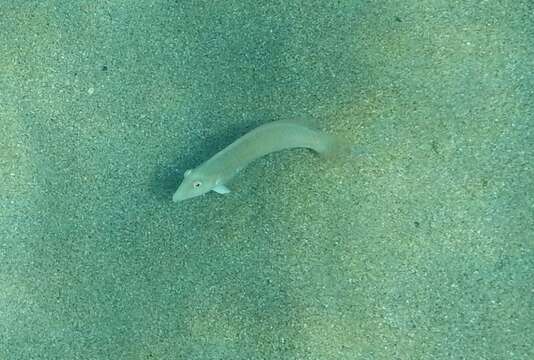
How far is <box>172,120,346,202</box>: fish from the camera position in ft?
7.36

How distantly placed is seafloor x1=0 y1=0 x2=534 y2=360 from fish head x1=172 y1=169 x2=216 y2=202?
0.20 meters

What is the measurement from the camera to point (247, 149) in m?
2.25

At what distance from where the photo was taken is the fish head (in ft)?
7.42

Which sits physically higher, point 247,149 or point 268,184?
point 247,149

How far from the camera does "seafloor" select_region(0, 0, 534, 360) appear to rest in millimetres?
2338

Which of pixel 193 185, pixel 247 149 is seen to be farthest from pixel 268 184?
pixel 193 185

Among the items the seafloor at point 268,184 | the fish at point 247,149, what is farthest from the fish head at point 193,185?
the seafloor at point 268,184

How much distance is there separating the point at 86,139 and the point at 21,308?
91cm

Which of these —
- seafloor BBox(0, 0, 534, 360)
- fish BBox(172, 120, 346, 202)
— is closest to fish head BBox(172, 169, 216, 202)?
fish BBox(172, 120, 346, 202)

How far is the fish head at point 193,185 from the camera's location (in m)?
2.26

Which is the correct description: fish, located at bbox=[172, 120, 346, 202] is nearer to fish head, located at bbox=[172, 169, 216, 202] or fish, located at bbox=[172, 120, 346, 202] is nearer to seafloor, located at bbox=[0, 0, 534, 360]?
fish head, located at bbox=[172, 169, 216, 202]

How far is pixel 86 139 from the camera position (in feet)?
8.59

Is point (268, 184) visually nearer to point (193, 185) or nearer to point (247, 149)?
point (247, 149)

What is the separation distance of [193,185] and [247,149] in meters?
0.29
